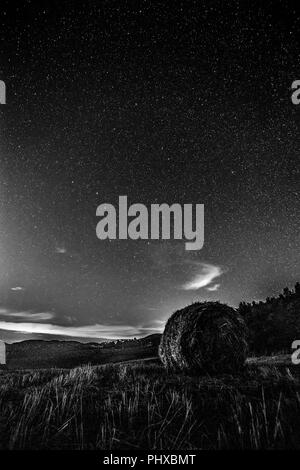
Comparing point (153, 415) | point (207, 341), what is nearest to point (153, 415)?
point (153, 415)

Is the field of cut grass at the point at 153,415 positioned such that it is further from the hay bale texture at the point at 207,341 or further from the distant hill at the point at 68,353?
the distant hill at the point at 68,353

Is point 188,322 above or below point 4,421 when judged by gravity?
above

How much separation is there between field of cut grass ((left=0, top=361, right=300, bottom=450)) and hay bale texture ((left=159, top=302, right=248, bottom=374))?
77.2 inches

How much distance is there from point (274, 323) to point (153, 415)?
15423 mm

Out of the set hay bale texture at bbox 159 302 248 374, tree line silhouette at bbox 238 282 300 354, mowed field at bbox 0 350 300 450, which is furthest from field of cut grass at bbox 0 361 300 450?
tree line silhouette at bbox 238 282 300 354

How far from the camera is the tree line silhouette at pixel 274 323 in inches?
719

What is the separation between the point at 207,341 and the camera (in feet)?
31.6

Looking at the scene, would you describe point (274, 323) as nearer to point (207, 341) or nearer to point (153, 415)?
point (207, 341)

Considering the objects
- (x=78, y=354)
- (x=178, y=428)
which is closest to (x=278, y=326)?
(x=78, y=354)

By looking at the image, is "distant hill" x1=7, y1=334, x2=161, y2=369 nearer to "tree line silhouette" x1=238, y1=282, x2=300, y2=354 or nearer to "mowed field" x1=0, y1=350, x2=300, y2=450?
"tree line silhouette" x1=238, y1=282, x2=300, y2=354

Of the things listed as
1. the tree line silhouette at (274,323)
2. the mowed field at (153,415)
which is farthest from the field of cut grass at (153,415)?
the tree line silhouette at (274,323)
